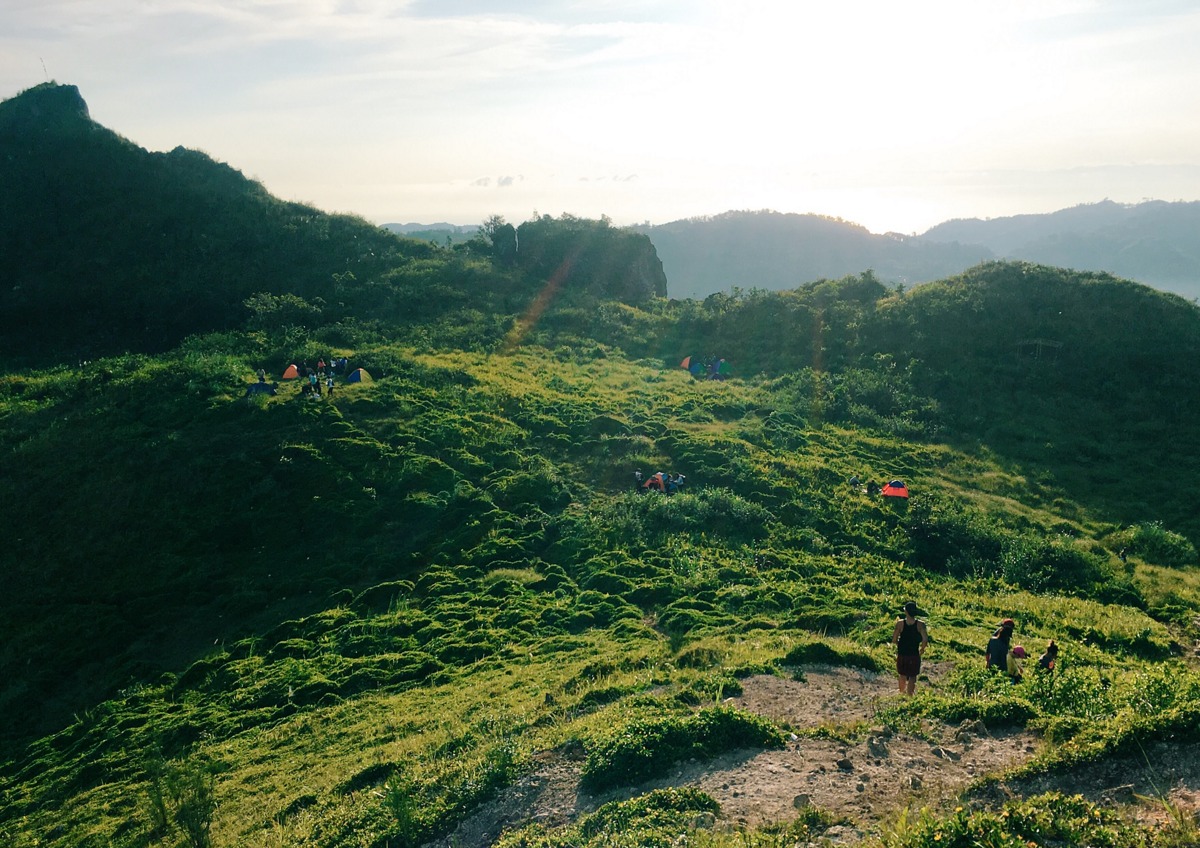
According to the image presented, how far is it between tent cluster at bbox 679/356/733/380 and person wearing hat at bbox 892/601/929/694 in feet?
90.8

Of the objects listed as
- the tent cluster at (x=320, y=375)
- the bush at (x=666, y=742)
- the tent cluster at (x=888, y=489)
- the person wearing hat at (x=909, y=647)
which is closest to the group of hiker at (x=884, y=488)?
the tent cluster at (x=888, y=489)

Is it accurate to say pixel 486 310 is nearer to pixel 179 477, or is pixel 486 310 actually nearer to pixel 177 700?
pixel 179 477

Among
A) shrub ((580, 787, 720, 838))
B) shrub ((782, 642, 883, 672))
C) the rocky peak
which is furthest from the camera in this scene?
the rocky peak

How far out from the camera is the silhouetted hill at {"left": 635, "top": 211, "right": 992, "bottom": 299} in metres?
172

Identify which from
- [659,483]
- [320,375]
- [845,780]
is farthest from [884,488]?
[320,375]

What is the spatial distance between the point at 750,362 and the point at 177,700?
33430 mm

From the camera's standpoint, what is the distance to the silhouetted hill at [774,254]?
172 m

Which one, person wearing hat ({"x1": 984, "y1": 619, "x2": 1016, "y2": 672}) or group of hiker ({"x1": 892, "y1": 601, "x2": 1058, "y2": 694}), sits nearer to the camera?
group of hiker ({"x1": 892, "y1": 601, "x2": 1058, "y2": 694})

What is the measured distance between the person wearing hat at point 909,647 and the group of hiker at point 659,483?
40.7 ft

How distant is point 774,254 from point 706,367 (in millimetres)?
146180

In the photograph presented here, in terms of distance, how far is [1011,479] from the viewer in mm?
27516

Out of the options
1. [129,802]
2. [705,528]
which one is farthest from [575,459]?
[129,802]

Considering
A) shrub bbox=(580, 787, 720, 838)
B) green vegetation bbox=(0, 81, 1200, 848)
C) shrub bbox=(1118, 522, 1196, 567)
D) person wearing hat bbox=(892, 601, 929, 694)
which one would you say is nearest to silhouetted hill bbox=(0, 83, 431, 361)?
green vegetation bbox=(0, 81, 1200, 848)

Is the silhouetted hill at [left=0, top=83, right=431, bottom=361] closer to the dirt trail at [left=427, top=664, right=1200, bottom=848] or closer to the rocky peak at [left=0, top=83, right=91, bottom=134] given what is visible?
the rocky peak at [left=0, top=83, right=91, bottom=134]
